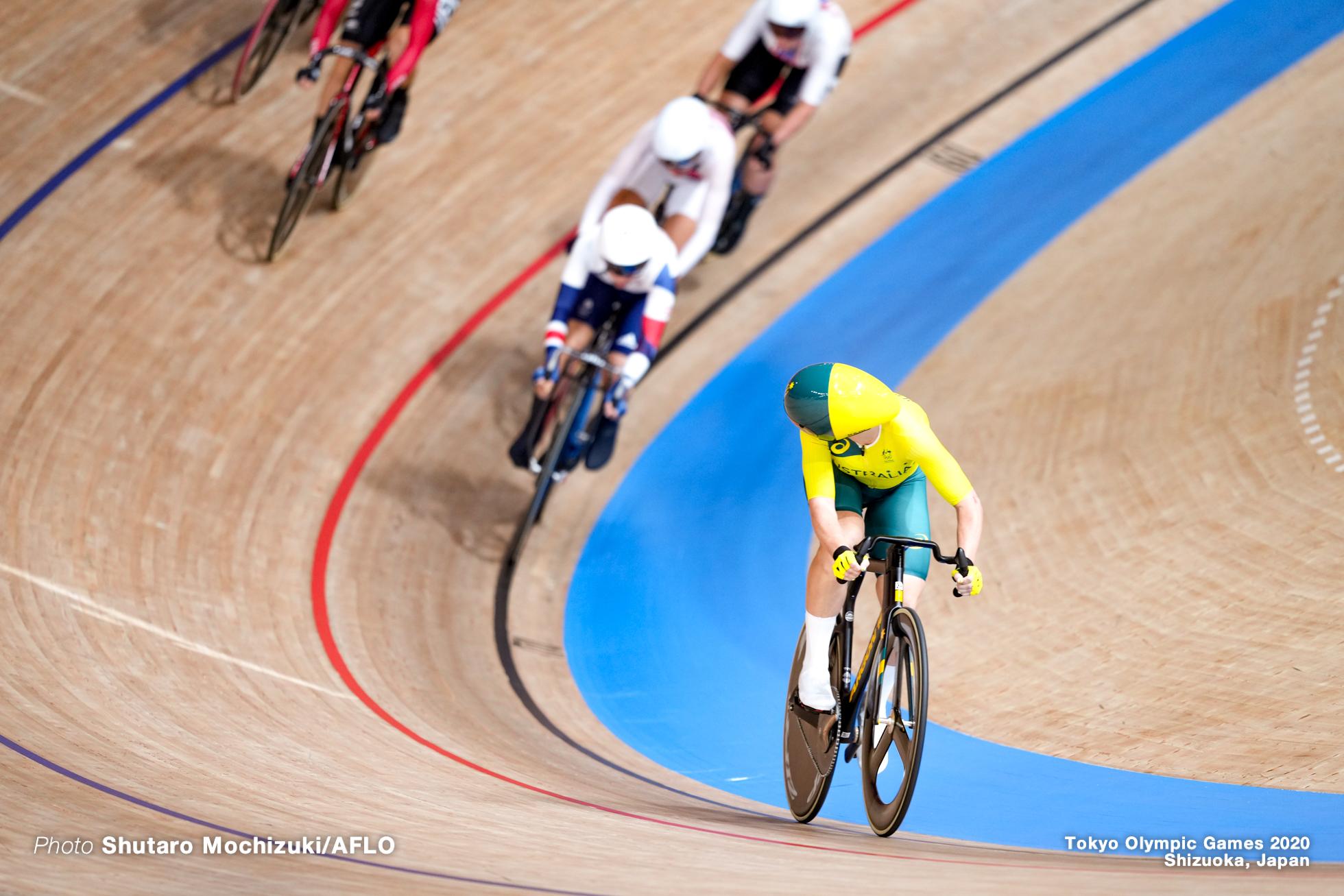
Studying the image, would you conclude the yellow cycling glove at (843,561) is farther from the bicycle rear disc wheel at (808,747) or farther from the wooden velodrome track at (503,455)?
the wooden velodrome track at (503,455)

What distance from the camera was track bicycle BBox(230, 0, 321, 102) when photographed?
6.20m

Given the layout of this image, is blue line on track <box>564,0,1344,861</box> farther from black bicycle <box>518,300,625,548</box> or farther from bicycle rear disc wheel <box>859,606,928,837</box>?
bicycle rear disc wheel <box>859,606,928,837</box>

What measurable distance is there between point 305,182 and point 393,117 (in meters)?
0.60

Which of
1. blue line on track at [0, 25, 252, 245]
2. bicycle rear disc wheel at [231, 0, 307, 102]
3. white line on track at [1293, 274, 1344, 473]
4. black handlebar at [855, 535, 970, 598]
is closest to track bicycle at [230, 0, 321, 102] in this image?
bicycle rear disc wheel at [231, 0, 307, 102]

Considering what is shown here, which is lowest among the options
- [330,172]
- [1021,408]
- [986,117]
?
[330,172]

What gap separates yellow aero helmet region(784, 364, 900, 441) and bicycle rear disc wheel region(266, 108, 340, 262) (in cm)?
338

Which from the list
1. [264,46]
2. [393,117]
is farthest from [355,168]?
[264,46]

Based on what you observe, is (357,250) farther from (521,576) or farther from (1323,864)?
(1323,864)

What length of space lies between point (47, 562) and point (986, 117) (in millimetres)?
5814

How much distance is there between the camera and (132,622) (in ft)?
12.4

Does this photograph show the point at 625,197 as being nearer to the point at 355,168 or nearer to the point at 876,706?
the point at 355,168

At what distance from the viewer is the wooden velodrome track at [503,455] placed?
302 cm

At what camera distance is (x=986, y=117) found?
7262mm

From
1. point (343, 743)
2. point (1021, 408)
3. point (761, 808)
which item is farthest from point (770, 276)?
point (343, 743)
